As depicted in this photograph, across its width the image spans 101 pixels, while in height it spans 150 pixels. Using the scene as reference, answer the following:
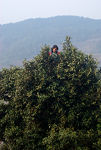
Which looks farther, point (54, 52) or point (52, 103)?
point (54, 52)

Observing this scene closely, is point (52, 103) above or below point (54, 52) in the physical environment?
below

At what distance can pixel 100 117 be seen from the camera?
11805 mm

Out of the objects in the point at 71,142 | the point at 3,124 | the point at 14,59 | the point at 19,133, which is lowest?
the point at 71,142

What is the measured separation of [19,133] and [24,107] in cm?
160

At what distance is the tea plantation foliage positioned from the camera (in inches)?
444

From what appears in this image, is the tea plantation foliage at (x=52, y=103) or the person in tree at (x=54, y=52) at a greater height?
the person in tree at (x=54, y=52)

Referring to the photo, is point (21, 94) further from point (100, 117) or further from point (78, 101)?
point (100, 117)

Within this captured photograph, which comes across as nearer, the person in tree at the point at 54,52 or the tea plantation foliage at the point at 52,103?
the tea plantation foliage at the point at 52,103

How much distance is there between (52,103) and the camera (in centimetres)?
1216

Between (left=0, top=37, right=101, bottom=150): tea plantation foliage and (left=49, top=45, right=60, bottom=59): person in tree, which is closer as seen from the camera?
(left=0, top=37, right=101, bottom=150): tea plantation foliage

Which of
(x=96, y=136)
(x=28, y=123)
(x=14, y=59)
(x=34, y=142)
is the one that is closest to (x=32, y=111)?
(x=28, y=123)

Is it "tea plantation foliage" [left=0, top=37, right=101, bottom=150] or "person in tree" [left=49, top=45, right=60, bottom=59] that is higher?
"person in tree" [left=49, top=45, right=60, bottom=59]

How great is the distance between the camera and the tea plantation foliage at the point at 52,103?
444 inches

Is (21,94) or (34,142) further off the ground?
(21,94)
